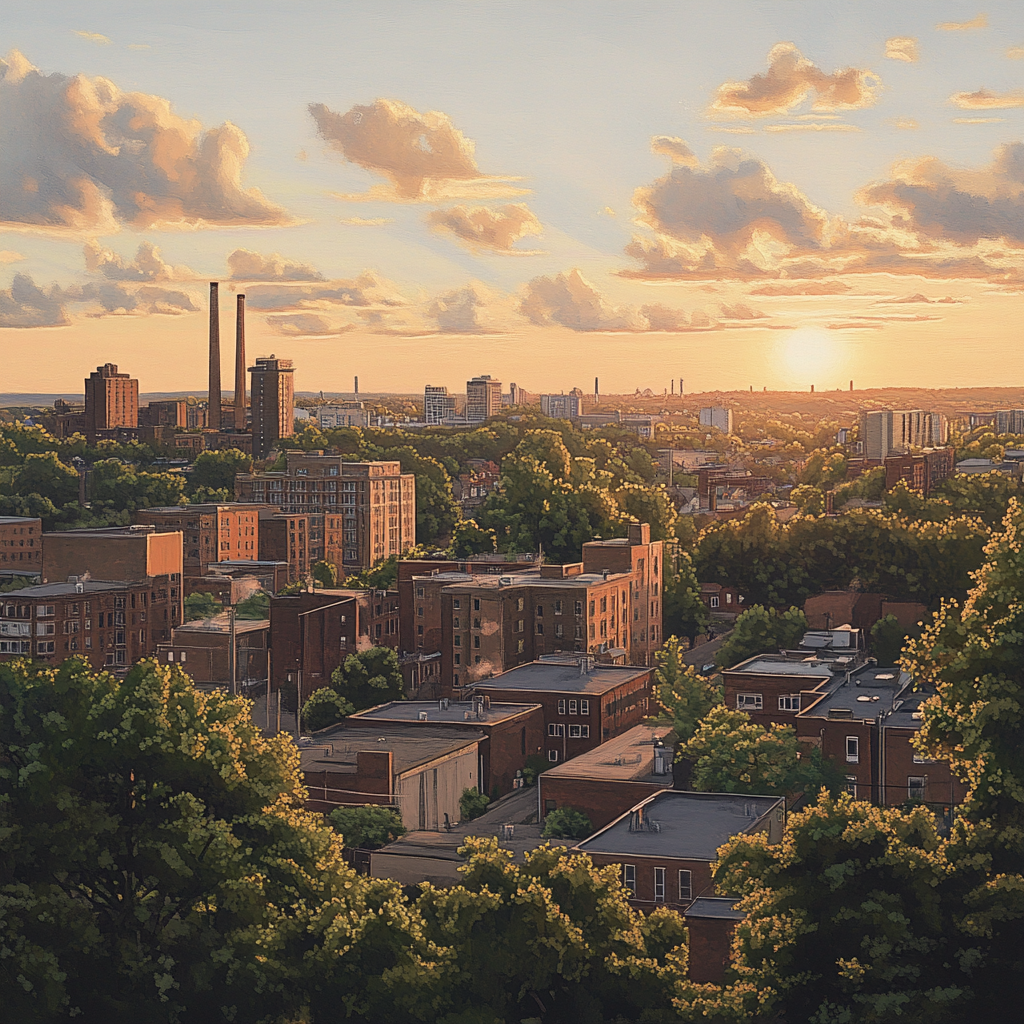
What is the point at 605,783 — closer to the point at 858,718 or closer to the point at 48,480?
the point at 858,718

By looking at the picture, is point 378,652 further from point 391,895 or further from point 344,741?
point 391,895

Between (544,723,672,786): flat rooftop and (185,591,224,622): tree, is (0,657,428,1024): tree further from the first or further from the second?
(185,591,224,622): tree

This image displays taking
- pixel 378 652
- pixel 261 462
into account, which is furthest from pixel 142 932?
pixel 261 462

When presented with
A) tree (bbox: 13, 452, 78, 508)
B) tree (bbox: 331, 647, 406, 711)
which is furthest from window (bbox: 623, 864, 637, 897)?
tree (bbox: 13, 452, 78, 508)

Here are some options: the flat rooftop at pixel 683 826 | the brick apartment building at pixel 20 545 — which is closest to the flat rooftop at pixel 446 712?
the flat rooftop at pixel 683 826

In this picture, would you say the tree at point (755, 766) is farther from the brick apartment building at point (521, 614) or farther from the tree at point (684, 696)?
the brick apartment building at point (521, 614)

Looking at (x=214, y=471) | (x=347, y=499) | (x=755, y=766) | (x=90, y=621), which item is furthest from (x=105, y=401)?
(x=755, y=766)
